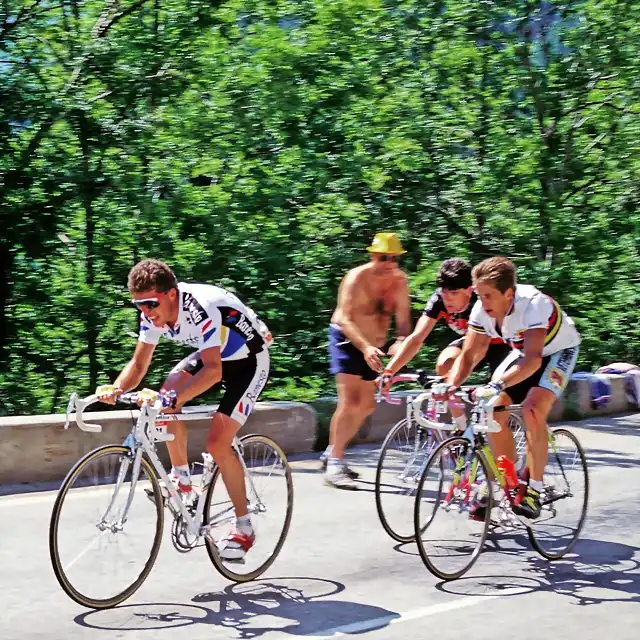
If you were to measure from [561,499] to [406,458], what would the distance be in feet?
3.32

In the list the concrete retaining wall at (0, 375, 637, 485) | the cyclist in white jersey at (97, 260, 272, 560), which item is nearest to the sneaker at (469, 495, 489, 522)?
the cyclist in white jersey at (97, 260, 272, 560)

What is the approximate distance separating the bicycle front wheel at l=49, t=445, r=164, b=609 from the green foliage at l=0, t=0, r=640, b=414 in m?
6.59

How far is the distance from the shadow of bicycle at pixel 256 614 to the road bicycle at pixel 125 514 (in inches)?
5.6

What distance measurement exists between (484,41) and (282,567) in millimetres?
10177

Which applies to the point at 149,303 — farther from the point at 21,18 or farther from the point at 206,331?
the point at 21,18

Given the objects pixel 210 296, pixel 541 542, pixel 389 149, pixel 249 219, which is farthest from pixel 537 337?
pixel 389 149

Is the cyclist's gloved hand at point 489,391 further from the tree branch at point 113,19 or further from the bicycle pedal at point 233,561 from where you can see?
the tree branch at point 113,19

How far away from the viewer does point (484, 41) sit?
51.0ft

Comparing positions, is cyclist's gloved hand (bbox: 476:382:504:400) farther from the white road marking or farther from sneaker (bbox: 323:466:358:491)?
sneaker (bbox: 323:466:358:491)

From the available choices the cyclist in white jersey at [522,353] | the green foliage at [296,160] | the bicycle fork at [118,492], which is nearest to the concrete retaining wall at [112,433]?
the green foliage at [296,160]

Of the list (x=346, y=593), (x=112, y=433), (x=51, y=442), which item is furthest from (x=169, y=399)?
(x=112, y=433)

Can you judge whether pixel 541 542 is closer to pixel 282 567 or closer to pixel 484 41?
pixel 282 567

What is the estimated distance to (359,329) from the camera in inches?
378

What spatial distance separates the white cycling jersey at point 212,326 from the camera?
20.5ft
